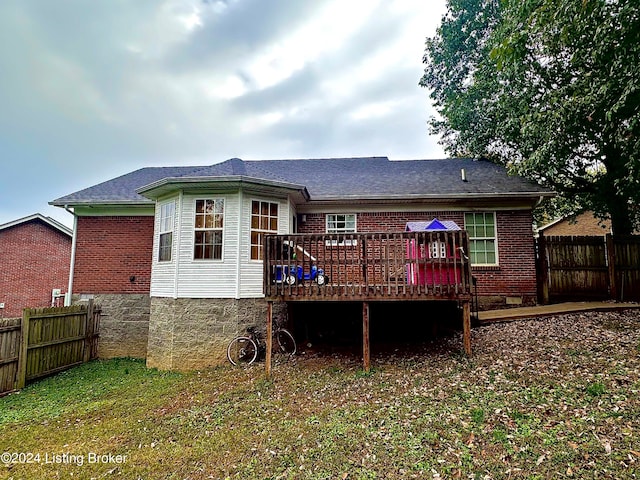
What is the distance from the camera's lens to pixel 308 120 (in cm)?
2014

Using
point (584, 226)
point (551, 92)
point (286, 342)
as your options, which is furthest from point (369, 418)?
point (584, 226)

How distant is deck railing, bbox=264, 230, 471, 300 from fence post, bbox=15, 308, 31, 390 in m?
5.55

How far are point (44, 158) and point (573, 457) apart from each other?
2668 cm

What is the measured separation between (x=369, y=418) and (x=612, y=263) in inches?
374

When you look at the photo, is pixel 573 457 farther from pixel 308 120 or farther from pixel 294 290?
pixel 308 120

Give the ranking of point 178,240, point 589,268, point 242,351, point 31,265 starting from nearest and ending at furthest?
1. point 242,351
2. point 178,240
3. point 589,268
4. point 31,265

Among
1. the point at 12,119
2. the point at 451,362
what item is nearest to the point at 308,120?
the point at 12,119

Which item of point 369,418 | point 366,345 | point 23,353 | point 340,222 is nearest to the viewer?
point 369,418

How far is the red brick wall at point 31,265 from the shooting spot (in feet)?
51.2

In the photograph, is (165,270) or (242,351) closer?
(242,351)

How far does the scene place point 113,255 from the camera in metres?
9.95

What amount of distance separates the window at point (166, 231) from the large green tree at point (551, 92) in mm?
7582

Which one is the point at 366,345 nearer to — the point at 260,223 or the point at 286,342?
the point at 286,342

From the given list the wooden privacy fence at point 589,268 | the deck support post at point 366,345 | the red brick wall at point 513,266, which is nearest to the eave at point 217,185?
the deck support post at point 366,345
